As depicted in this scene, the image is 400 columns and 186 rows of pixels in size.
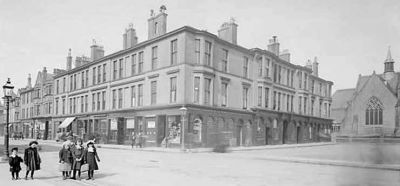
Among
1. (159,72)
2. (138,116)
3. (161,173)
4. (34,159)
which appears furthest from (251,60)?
(34,159)

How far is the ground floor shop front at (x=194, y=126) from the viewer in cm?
3080

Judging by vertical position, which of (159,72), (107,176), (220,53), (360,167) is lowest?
(107,176)

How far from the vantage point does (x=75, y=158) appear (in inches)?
490

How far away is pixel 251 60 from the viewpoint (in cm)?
3903

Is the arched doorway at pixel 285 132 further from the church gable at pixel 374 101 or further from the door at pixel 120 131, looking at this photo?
the church gable at pixel 374 101

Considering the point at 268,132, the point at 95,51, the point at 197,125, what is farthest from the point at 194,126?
the point at 95,51

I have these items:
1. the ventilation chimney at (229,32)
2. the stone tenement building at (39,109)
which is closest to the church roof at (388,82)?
the ventilation chimney at (229,32)

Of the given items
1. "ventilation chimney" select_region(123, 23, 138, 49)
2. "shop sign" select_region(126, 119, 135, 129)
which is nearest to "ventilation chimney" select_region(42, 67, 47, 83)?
"ventilation chimney" select_region(123, 23, 138, 49)

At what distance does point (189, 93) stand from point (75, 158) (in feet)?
61.5

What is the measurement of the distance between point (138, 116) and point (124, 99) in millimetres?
4156

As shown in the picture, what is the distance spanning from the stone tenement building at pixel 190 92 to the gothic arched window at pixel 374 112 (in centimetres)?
2086

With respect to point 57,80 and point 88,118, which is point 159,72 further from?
point 57,80

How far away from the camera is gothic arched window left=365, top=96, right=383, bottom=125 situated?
11.3 ft

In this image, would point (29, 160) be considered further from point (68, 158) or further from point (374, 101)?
point (374, 101)
